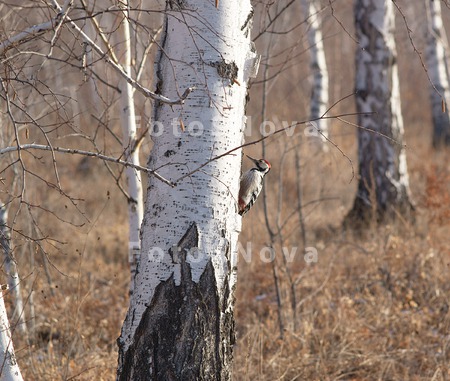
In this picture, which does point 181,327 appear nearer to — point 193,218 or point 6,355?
point 193,218

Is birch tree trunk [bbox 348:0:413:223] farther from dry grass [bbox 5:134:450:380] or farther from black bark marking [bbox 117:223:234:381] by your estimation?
black bark marking [bbox 117:223:234:381]

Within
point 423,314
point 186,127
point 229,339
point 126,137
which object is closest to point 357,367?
point 423,314

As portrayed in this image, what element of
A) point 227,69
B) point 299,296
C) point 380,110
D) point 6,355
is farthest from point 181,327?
point 380,110

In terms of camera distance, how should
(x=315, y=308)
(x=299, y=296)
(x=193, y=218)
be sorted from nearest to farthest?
1. (x=193, y=218)
2. (x=315, y=308)
3. (x=299, y=296)

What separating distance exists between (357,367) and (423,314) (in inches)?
40.0

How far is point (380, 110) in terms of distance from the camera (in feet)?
23.9

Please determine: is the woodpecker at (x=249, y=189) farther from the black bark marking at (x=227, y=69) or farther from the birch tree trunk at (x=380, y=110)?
the birch tree trunk at (x=380, y=110)

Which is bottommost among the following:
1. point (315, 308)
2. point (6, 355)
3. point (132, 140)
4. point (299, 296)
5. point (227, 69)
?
point (6, 355)

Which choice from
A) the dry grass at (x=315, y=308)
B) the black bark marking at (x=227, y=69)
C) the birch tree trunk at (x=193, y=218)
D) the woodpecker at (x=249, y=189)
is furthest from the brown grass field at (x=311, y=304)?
the black bark marking at (x=227, y=69)

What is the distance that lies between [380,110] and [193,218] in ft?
16.5

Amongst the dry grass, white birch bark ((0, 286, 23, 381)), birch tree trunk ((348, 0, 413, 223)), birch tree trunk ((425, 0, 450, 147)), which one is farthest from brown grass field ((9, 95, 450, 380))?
birch tree trunk ((425, 0, 450, 147))

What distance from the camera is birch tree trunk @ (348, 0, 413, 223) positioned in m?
7.23

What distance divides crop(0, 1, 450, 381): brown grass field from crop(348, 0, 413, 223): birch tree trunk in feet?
1.11

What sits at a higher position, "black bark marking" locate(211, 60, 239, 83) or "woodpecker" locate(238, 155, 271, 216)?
"black bark marking" locate(211, 60, 239, 83)
